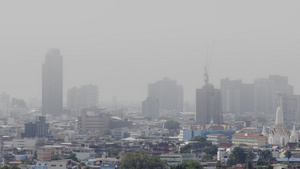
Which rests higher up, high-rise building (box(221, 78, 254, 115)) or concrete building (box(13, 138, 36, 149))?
high-rise building (box(221, 78, 254, 115))

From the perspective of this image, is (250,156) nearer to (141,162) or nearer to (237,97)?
(141,162)

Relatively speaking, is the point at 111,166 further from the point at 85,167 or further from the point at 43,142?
the point at 43,142

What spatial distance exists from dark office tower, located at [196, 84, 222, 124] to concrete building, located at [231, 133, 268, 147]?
47126mm

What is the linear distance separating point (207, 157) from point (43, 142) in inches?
902

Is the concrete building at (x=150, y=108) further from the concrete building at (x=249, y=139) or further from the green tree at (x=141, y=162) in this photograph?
the green tree at (x=141, y=162)

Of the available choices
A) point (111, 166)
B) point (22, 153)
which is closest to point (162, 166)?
point (111, 166)

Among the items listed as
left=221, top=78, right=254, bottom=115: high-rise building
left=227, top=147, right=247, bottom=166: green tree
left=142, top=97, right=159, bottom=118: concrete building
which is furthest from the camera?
left=221, top=78, right=254, bottom=115: high-rise building

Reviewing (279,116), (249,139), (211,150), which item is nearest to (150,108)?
(249,139)

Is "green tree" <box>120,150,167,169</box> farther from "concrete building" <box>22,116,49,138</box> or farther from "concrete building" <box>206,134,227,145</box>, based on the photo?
"concrete building" <box>22,116,49,138</box>

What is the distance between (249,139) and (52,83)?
10471 cm

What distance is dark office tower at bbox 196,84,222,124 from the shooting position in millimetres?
128750

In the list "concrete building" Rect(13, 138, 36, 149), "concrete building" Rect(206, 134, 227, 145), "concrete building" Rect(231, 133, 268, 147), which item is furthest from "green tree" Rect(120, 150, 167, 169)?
"concrete building" Rect(206, 134, 227, 145)

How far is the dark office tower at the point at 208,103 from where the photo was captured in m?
129

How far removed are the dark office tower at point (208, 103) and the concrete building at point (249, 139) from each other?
47126 millimetres
